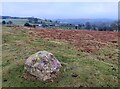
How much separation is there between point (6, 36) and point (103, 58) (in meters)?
14.6

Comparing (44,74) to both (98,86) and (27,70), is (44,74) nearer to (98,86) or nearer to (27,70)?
(27,70)

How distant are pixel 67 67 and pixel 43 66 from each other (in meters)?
2.31

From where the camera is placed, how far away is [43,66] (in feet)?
74.6

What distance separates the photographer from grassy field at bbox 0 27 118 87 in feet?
72.0

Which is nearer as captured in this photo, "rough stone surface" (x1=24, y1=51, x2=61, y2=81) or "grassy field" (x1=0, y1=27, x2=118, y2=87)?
"grassy field" (x1=0, y1=27, x2=118, y2=87)

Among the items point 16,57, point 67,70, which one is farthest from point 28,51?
point 67,70

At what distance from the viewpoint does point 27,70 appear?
2289cm

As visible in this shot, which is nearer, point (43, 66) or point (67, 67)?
point (43, 66)

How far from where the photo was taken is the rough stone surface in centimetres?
2242

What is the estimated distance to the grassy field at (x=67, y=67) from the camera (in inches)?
864

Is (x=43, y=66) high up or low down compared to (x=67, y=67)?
up

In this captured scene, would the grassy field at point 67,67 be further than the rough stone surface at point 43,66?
No

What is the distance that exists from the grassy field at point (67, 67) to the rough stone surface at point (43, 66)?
1.85ft

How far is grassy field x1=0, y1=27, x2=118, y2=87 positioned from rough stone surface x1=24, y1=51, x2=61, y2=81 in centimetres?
56
